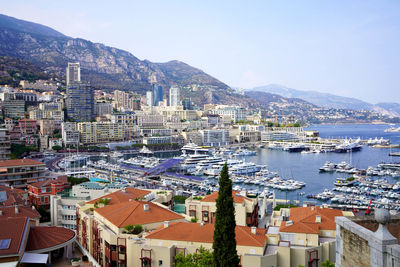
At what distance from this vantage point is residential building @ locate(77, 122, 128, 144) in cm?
6919

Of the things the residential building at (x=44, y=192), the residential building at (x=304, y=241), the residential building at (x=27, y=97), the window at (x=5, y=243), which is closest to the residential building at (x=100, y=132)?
the residential building at (x=27, y=97)

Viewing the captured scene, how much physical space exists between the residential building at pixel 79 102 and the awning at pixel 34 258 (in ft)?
228

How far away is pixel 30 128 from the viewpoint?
207 feet

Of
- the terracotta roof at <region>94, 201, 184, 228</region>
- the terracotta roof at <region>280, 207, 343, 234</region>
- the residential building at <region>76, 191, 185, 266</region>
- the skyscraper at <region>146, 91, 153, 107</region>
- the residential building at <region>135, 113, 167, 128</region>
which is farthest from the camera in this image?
the skyscraper at <region>146, 91, 153, 107</region>

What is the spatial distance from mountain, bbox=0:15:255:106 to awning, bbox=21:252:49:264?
125 metres

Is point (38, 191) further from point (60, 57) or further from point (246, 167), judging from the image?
point (60, 57)

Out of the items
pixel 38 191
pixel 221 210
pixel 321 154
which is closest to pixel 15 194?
pixel 38 191

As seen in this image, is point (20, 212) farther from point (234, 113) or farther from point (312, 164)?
point (234, 113)

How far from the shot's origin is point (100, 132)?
71812mm

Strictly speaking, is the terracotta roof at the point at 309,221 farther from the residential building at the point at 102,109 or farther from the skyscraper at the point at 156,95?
the skyscraper at the point at 156,95

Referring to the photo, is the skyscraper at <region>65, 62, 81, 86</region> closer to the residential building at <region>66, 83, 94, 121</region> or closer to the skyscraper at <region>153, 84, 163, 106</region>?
the residential building at <region>66, 83, 94, 121</region>

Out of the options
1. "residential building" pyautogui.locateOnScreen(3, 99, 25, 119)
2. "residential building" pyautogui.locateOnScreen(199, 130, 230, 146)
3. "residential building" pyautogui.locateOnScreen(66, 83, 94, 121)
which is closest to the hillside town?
"residential building" pyautogui.locateOnScreen(3, 99, 25, 119)

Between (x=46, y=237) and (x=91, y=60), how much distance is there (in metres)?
162

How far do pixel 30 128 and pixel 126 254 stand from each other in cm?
5738
